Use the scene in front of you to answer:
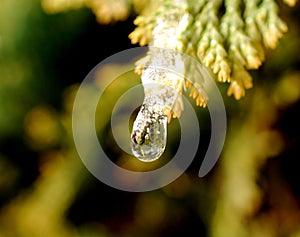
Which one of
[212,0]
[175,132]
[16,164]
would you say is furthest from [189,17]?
[16,164]

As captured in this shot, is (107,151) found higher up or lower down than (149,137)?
lower down

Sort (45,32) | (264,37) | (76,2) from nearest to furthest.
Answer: (264,37)
(76,2)
(45,32)

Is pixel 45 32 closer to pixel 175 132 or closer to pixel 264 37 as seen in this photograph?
pixel 175 132

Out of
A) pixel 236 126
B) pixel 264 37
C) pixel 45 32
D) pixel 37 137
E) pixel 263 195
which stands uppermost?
pixel 264 37

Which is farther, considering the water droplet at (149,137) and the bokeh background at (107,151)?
the bokeh background at (107,151)

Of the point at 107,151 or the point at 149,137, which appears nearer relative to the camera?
the point at 149,137

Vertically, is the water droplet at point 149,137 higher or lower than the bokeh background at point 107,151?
higher
